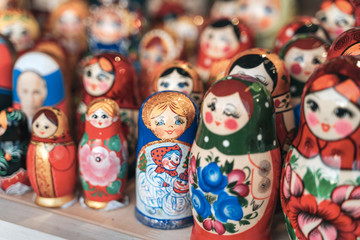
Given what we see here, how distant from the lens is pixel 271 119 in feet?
3.13

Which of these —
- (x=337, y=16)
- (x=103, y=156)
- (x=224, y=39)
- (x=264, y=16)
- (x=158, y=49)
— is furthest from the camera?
(x=264, y=16)

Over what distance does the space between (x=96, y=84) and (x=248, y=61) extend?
44cm

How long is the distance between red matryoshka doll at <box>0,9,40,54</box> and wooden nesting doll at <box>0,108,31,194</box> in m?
0.52

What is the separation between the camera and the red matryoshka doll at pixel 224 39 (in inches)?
62.4

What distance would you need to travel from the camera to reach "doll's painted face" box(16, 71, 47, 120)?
1349mm

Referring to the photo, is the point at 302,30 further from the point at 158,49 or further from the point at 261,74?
the point at 158,49

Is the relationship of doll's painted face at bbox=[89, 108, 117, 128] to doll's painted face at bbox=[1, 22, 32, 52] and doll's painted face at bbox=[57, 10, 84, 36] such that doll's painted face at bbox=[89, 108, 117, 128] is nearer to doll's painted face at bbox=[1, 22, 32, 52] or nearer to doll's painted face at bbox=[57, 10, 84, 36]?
doll's painted face at bbox=[1, 22, 32, 52]

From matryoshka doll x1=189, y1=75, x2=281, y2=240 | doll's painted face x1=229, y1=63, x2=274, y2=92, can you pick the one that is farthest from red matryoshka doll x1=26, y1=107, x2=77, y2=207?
doll's painted face x1=229, y1=63, x2=274, y2=92

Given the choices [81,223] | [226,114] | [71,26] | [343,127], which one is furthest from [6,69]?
[343,127]

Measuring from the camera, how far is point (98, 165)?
1161 mm

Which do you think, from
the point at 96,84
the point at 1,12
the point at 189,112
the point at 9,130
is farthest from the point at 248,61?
the point at 1,12

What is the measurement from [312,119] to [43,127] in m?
0.65

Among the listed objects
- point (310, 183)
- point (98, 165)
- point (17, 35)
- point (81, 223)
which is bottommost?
point (81, 223)

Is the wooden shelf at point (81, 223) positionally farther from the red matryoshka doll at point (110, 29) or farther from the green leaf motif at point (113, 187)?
the red matryoshka doll at point (110, 29)
